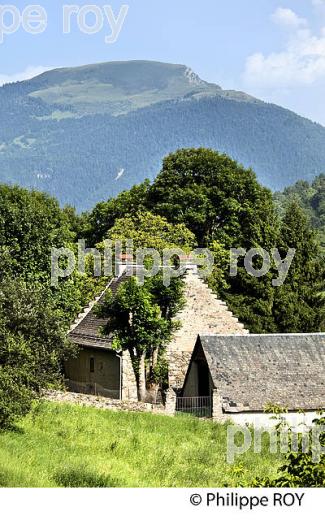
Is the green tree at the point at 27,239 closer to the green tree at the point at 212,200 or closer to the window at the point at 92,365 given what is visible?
the window at the point at 92,365

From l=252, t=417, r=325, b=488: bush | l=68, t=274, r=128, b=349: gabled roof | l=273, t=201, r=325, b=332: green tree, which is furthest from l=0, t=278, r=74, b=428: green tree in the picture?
l=273, t=201, r=325, b=332: green tree

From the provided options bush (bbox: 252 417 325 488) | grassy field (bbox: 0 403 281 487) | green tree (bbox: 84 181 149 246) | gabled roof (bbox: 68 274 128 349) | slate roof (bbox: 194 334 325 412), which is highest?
green tree (bbox: 84 181 149 246)

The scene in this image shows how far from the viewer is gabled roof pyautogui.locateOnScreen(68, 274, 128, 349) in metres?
42.2

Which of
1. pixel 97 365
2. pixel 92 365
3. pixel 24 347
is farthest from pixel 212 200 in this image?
pixel 24 347

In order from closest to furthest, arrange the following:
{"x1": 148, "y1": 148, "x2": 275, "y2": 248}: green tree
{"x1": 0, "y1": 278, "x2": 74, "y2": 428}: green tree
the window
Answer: {"x1": 0, "y1": 278, "x2": 74, "y2": 428}: green tree → the window → {"x1": 148, "y1": 148, "x2": 275, "y2": 248}: green tree

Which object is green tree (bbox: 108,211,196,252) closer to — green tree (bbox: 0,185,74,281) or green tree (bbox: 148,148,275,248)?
green tree (bbox: 148,148,275,248)

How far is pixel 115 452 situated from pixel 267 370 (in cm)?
1216

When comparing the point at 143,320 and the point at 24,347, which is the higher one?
the point at 143,320

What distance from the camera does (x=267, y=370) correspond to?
1577 inches

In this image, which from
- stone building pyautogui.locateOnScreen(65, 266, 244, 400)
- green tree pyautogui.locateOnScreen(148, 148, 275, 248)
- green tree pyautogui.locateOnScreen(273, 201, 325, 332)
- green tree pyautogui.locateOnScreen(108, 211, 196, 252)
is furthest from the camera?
green tree pyautogui.locateOnScreen(148, 148, 275, 248)

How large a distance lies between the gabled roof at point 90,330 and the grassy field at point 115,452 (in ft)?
23.4

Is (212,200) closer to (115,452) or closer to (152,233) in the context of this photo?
(152,233)

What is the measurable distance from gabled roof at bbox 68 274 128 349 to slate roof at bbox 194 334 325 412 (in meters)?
4.46

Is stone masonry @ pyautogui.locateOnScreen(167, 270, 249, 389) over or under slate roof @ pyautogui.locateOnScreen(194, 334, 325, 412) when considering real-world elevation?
over
